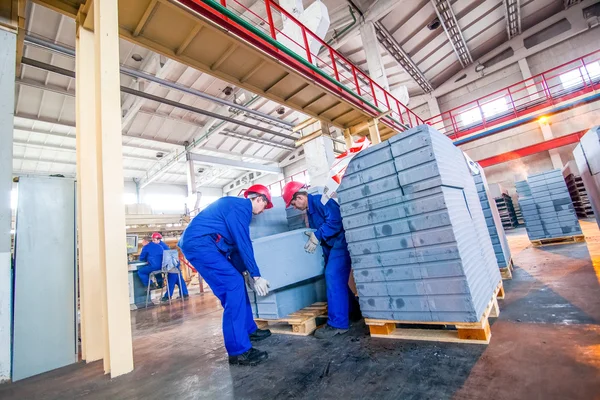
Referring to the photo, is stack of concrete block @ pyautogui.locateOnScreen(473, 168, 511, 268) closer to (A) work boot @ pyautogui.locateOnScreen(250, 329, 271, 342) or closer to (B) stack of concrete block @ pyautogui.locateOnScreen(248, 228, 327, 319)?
(B) stack of concrete block @ pyautogui.locateOnScreen(248, 228, 327, 319)

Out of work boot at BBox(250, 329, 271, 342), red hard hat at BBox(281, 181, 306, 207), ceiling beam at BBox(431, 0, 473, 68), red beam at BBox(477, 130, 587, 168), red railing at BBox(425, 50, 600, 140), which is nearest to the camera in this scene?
work boot at BBox(250, 329, 271, 342)

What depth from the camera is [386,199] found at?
2.57 meters

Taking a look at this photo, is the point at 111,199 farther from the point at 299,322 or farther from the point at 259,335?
the point at 299,322

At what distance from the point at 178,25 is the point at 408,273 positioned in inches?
172

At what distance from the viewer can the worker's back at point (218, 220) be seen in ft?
9.07

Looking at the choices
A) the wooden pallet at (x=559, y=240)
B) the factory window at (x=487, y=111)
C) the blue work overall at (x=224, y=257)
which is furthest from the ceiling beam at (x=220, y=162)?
the wooden pallet at (x=559, y=240)

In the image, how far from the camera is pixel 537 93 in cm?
1229

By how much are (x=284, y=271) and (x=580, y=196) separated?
1554cm

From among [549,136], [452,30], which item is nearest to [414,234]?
[452,30]

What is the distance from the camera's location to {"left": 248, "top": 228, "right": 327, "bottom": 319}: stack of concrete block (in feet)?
9.96

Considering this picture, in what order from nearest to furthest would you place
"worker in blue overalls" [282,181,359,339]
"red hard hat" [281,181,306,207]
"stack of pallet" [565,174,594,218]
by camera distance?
"worker in blue overalls" [282,181,359,339] < "red hard hat" [281,181,306,207] < "stack of pallet" [565,174,594,218]

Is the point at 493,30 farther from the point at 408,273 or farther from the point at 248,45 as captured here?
the point at 408,273

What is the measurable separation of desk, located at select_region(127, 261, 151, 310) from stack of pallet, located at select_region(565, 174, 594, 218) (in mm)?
17306

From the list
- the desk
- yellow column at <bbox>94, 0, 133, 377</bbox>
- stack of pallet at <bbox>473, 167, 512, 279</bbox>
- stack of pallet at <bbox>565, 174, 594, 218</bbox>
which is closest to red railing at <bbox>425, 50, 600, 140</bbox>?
stack of pallet at <bbox>565, 174, 594, 218</bbox>
